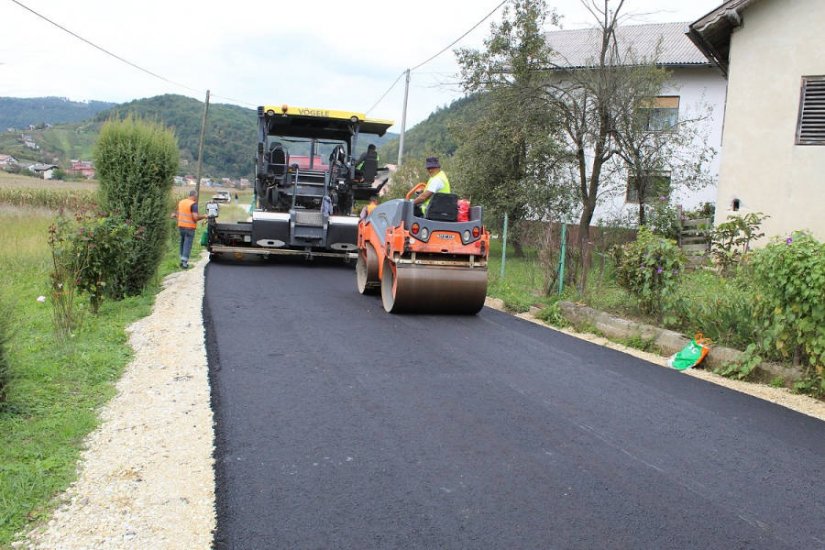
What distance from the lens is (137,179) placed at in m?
10.3

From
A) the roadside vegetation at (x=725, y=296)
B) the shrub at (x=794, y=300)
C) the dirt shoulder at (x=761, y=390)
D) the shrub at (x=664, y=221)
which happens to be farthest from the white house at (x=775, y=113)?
the shrub at (x=794, y=300)

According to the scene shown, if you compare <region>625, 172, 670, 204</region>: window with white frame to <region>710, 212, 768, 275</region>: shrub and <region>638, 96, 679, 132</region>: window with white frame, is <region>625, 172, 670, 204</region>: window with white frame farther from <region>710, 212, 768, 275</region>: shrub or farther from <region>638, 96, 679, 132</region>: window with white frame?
<region>710, 212, 768, 275</region>: shrub

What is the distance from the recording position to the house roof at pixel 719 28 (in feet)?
43.7

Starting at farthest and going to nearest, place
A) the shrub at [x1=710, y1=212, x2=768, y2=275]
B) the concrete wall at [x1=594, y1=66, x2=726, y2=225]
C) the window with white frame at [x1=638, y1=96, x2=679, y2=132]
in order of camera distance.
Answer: the concrete wall at [x1=594, y1=66, x2=726, y2=225] < the window with white frame at [x1=638, y1=96, x2=679, y2=132] < the shrub at [x1=710, y1=212, x2=768, y2=275]

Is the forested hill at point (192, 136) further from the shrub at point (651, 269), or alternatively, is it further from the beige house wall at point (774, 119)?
the shrub at point (651, 269)

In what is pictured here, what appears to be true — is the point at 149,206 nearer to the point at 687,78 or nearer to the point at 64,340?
the point at 64,340

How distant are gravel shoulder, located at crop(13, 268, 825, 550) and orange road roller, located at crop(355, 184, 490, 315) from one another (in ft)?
8.55

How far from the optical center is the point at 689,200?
23797mm

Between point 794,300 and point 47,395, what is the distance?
611 centimetres

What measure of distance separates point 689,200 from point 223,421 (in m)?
21.9

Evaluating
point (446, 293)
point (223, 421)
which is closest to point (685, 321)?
point (446, 293)

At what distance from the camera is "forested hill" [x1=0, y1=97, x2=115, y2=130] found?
56.1 m

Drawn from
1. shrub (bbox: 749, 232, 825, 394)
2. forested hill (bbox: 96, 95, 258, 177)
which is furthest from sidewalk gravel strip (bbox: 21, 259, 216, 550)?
forested hill (bbox: 96, 95, 258, 177)

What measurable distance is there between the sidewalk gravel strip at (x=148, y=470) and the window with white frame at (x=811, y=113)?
1152 centimetres
